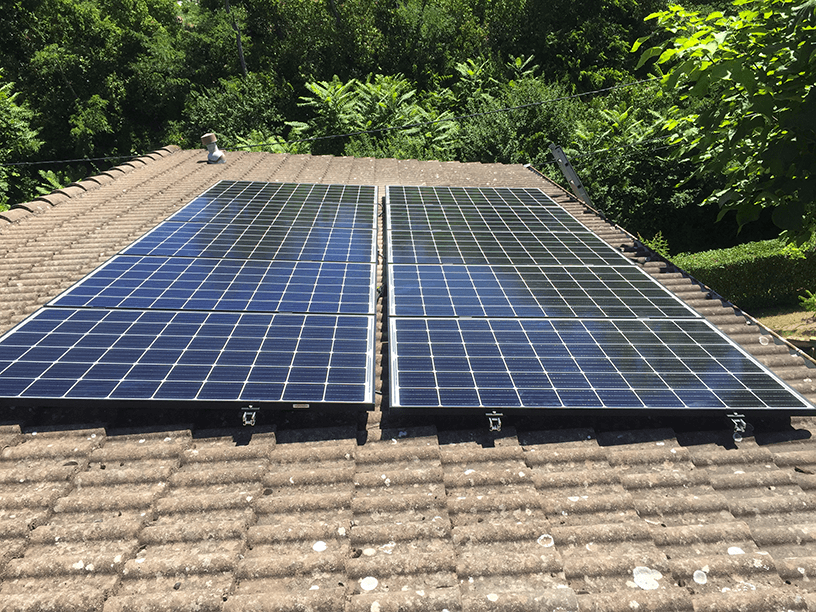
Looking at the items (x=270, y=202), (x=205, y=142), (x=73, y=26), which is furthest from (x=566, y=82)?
(x=73, y=26)

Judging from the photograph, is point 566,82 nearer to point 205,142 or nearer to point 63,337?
point 205,142

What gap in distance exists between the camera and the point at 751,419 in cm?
509

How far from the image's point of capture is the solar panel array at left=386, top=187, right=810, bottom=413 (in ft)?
16.0

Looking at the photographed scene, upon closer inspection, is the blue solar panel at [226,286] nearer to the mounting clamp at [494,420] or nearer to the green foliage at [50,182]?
the mounting clamp at [494,420]

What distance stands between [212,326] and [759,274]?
72.2 ft

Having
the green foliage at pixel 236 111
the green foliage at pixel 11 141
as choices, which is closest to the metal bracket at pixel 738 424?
the green foliage at pixel 236 111

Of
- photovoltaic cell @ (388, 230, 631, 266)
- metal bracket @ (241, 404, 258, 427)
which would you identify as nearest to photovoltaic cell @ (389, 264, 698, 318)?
photovoltaic cell @ (388, 230, 631, 266)

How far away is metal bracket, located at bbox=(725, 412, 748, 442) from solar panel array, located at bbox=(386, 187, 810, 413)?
105 millimetres

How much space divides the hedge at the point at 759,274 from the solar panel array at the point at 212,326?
17368 mm

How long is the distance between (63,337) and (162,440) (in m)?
2.17

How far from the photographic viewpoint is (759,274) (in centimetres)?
1948

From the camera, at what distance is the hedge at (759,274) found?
63.2 feet

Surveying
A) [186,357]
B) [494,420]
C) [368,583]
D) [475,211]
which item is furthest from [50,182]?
[368,583]

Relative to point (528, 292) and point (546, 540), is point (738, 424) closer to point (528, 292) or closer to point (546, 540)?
point (546, 540)
